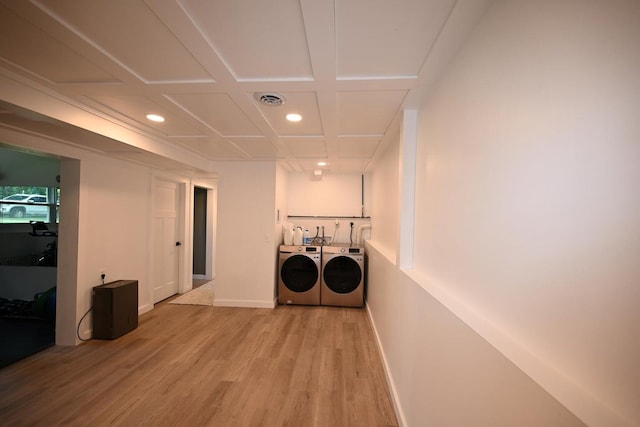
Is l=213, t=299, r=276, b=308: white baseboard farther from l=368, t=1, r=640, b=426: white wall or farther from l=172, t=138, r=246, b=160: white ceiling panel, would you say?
l=368, t=1, r=640, b=426: white wall

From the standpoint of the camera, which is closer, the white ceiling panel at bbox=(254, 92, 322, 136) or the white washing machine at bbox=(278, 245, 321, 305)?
the white ceiling panel at bbox=(254, 92, 322, 136)

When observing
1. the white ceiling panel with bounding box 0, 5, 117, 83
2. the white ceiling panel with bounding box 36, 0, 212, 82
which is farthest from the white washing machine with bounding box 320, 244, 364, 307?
the white ceiling panel with bounding box 0, 5, 117, 83

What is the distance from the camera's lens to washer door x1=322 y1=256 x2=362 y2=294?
3.98 meters

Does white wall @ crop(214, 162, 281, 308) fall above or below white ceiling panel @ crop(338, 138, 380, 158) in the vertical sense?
below

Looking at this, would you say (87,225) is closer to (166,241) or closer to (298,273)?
(166,241)

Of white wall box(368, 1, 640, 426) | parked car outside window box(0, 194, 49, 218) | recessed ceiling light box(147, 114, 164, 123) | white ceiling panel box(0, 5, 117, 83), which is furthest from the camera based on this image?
parked car outside window box(0, 194, 49, 218)

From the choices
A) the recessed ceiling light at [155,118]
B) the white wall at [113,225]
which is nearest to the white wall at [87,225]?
the white wall at [113,225]

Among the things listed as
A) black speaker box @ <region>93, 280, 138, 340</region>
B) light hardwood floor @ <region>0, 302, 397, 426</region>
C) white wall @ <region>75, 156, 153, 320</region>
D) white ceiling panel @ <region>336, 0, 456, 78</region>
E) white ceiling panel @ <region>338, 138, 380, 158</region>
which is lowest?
light hardwood floor @ <region>0, 302, 397, 426</region>

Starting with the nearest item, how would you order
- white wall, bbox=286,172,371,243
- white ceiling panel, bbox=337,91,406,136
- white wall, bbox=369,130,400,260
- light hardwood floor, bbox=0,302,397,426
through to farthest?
white ceiling panel, bbox=337,91,406,136, light hardwood floor, bbox=0,302,397,426, white wall, bbox=369,130,400,260, white wall, bbox=286,172,371,243

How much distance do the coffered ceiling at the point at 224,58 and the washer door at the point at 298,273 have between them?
91.3 inches

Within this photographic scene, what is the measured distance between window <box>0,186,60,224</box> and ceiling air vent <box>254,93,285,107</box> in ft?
16.1

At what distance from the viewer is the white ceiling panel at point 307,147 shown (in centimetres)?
277

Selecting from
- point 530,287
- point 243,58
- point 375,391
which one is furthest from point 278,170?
point 530,287

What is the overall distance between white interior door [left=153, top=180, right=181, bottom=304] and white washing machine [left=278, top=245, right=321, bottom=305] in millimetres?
1987
